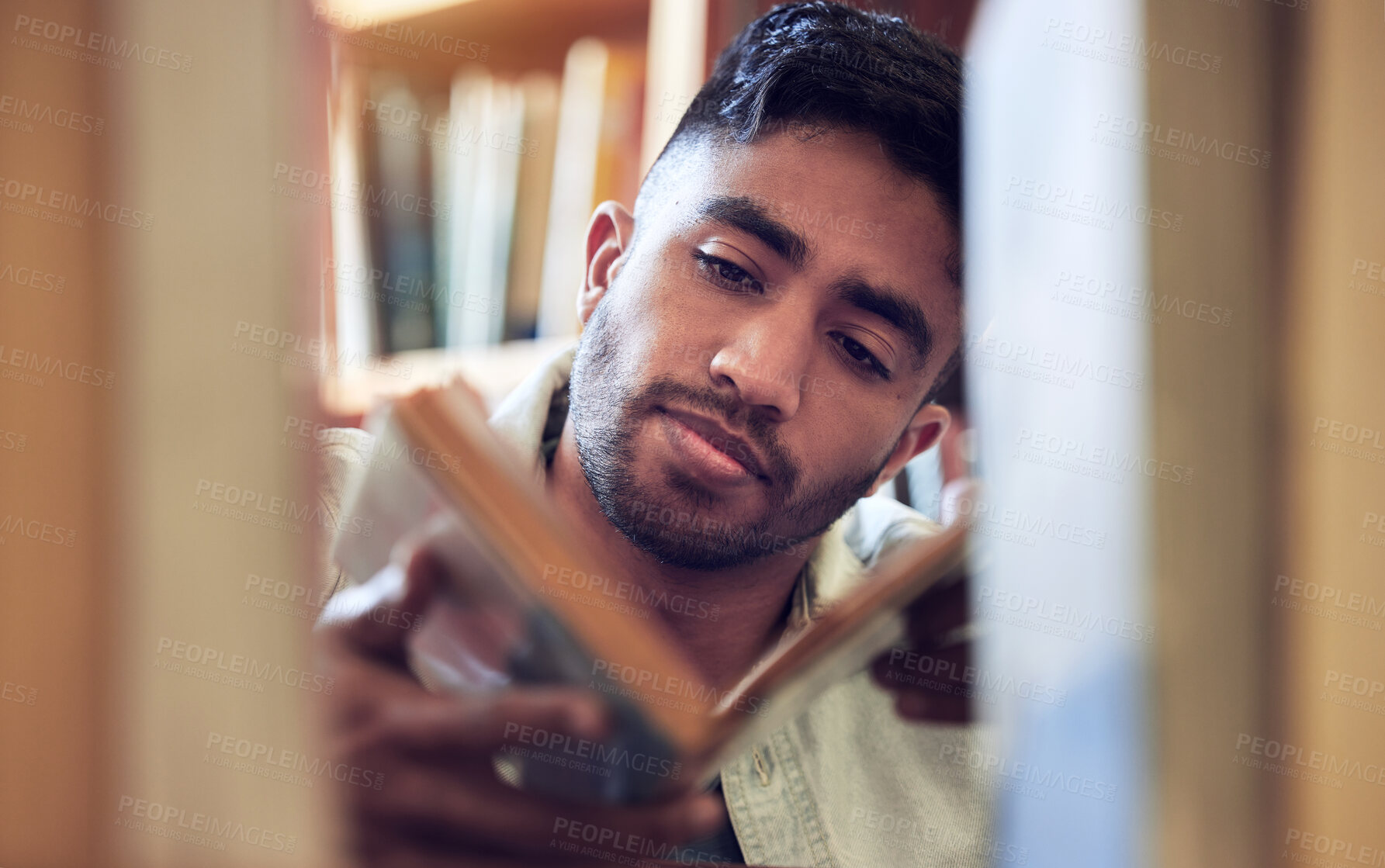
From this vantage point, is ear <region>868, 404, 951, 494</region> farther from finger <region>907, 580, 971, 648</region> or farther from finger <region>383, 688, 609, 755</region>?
finger <region>383, 688, 609, 755</region>

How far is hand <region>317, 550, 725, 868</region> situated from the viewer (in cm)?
52

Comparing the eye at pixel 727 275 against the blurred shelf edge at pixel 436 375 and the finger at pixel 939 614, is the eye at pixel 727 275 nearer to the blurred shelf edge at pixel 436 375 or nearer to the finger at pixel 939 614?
the blurred shelf edge at pixel 436 375

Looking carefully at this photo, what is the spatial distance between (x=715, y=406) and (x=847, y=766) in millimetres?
282

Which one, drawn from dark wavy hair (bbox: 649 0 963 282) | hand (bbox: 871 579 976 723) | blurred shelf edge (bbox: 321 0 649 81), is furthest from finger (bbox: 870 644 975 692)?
blurred shelf edge (bbox: 321 0 649 81)

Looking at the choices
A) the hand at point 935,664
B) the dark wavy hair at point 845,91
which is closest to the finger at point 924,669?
the hand at point 935,664

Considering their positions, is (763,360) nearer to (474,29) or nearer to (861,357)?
(861,357)

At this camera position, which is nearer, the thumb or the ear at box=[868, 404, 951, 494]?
the thumb

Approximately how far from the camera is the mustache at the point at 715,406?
0.58m

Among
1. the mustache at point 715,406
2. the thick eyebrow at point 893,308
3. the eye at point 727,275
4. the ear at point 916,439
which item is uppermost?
the eye at point 727,275

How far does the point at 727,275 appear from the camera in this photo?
58 cm

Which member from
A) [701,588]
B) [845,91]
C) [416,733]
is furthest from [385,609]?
[845,91]

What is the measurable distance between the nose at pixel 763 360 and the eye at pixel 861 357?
27mm

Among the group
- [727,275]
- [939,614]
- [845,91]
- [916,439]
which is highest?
[845,91]

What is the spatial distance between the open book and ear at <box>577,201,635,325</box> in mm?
110
